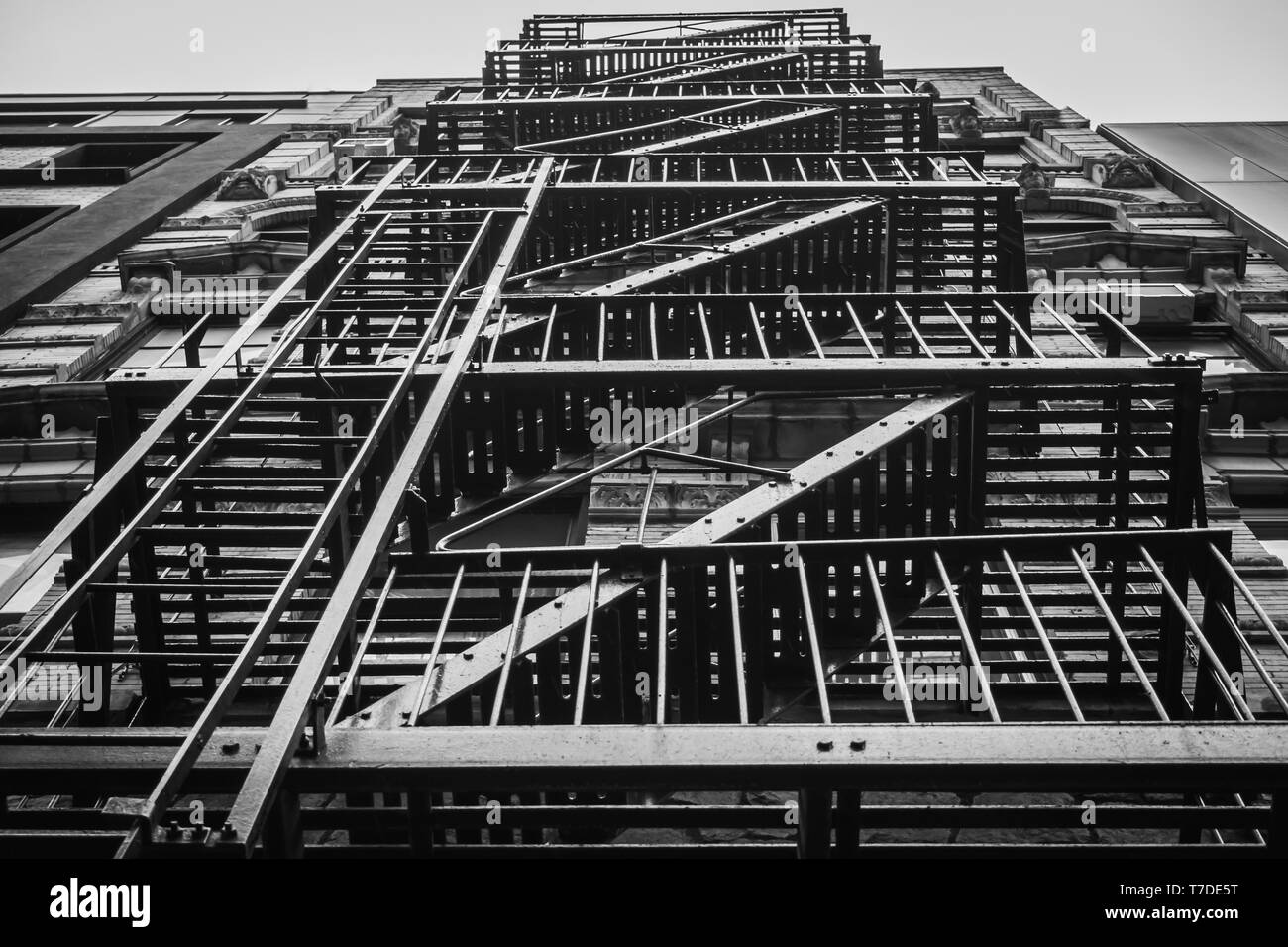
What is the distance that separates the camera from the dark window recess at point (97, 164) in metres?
29.6

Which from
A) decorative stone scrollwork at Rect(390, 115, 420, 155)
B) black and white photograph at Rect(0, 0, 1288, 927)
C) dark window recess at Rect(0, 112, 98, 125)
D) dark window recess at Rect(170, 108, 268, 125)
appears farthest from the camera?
dark window recess at Rect(0, 112, 98, 125)

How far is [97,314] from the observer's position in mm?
20297

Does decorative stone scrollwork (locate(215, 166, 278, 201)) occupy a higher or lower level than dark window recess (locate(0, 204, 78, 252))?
higher

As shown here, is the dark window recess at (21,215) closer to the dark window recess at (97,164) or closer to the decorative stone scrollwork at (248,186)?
the dark window recess at (97,164)

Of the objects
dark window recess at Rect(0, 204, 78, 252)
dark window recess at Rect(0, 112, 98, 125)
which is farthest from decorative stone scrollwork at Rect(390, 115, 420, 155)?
dark window recess at Rect(0, 112, 98, 125)

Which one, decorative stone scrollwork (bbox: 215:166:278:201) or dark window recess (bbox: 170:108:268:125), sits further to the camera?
dark window recess (bbox: 170:108:268:125)

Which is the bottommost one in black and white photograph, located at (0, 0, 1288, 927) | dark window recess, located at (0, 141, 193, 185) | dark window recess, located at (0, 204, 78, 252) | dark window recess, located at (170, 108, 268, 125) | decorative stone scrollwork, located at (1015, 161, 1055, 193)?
black and white photograph, located at (0, 0, 1288, 927)

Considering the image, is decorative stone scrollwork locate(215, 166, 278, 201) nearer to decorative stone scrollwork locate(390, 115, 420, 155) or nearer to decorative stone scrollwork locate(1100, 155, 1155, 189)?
decorative stone scrollwork locate(390, 115, 420, 155)

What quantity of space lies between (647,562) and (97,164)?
107 ft

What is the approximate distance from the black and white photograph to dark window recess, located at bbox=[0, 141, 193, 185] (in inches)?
269

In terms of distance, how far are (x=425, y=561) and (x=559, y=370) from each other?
2490 millimetres

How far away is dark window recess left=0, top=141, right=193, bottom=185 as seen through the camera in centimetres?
2964

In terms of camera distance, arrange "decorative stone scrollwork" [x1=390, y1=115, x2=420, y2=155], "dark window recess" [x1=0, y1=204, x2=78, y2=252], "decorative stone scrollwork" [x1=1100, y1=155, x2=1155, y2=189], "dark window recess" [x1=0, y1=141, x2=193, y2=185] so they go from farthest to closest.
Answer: "decorative stone scrollwork" [x1=390, y1=115, x2=420, y2=155], "dark window recess" [x1=0, y1=141, x2=193, y2=185], "dark window recess" [x1=0, y1=204, x2=78, y2=252], "decorative stone scrollwork" [x1=1100, y1=155, x2=1155, y2=189]

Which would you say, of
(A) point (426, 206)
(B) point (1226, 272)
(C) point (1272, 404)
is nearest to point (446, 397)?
(A) point (426, 206)
